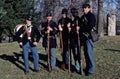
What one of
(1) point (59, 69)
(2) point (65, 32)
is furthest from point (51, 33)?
(1) point (59, 69)

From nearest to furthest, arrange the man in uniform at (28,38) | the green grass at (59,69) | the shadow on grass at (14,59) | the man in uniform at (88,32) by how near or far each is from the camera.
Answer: the man in uniform at (88,32), the green grass at (59,69), the man in uniform at (28,38), the shadow on grass at (14,59)

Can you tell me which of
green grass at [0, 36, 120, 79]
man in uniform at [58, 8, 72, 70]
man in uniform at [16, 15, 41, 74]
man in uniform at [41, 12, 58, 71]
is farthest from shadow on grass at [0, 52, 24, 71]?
man in uniform at [58, 8, 72, 70]

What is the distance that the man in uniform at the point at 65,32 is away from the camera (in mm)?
11773

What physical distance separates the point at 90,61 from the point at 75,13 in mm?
1568

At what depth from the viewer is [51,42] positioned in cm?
1202

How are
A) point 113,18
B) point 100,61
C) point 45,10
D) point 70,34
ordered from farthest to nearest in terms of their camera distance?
point 45,10 < point 113,18 < point 100,61 < point 70,34

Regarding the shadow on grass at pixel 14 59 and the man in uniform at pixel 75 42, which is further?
the shadow on grass at pixel 14 59

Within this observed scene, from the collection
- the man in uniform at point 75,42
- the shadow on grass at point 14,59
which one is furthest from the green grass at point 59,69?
the man in uniform at point 75,42

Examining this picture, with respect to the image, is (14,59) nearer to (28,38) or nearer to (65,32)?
(28,38)

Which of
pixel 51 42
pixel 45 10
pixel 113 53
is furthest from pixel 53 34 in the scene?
pixel 45 10

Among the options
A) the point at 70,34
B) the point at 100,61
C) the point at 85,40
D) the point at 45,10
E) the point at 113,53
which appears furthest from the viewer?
the point at 45,10

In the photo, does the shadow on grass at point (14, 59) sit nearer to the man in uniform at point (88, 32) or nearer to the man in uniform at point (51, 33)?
the man in uniform at point (51, 33)

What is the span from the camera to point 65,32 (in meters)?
12.0

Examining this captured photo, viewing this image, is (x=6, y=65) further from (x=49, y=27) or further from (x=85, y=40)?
(x=85, y=40)
